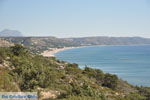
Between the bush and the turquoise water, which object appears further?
the turquoise water

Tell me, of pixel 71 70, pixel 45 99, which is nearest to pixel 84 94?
pixel 45 99

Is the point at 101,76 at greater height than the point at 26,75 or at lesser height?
lesser

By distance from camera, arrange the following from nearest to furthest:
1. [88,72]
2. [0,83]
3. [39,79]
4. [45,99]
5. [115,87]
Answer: [0,83] → [45,99] → [39,79] → [115,87] → [88,72]

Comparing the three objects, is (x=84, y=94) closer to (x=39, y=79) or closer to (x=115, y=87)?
(x=39, y=79)

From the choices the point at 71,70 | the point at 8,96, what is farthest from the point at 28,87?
the point at 71,70

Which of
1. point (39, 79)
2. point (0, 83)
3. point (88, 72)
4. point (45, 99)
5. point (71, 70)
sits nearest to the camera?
point (0, 83)

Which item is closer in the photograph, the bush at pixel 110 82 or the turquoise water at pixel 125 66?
the bush at pixel 110 82

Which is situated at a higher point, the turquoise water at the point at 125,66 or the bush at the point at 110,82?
the bush at the point at 110,82

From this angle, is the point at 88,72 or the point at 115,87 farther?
the point at 88,72

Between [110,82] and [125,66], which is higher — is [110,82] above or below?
above

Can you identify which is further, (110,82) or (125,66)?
(125,66)

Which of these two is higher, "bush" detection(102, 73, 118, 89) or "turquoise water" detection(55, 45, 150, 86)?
"bush" detection(102, 73, 118, 89)
